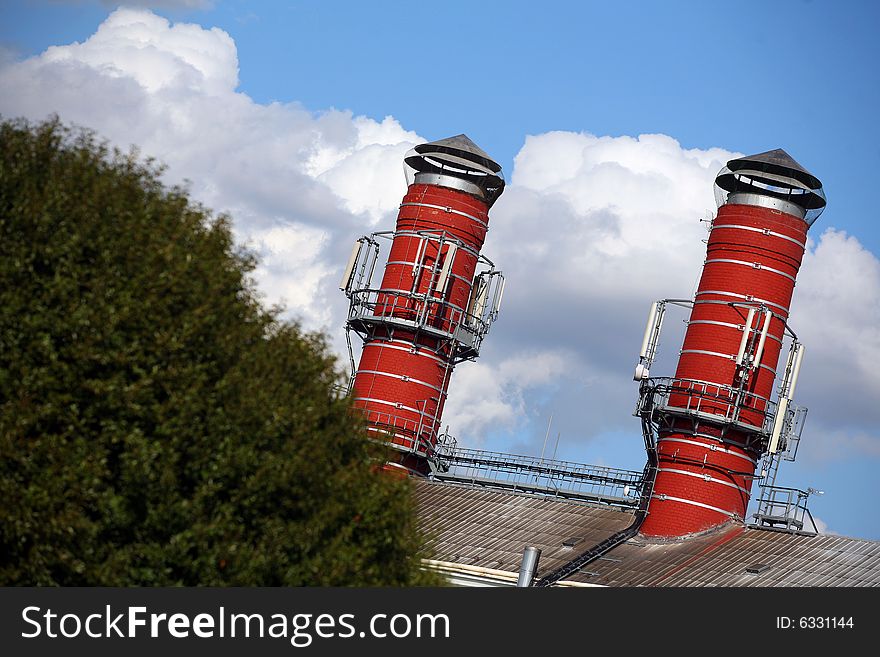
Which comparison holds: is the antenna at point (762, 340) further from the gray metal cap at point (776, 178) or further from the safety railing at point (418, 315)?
the safety railing at point (418, 315)

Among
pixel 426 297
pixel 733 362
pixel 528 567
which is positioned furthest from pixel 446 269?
pixel 528 567

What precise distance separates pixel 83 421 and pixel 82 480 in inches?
45.6

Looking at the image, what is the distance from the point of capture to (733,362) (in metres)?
50.9

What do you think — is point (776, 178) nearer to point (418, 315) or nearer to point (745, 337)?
point (745, 337)

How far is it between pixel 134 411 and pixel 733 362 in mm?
32346

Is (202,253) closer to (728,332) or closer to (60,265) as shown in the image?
(60,265)

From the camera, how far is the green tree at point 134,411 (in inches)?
922

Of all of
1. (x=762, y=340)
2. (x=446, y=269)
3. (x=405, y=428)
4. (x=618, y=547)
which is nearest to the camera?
(x=762, y=340)

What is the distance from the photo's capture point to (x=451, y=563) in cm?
5131

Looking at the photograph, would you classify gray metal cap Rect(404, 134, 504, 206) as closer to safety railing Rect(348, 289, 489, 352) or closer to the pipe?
safety railing Rect(348, 289, 489, 352)

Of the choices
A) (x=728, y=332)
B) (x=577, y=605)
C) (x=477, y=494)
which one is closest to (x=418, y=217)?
(x=477, y=494)

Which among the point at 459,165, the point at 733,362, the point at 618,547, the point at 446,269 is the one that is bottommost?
the point at 618,547

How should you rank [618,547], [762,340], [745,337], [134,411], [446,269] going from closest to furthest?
[134,411], [745,337], [762,340], [618,547], [446,269]

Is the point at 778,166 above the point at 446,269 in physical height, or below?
above
